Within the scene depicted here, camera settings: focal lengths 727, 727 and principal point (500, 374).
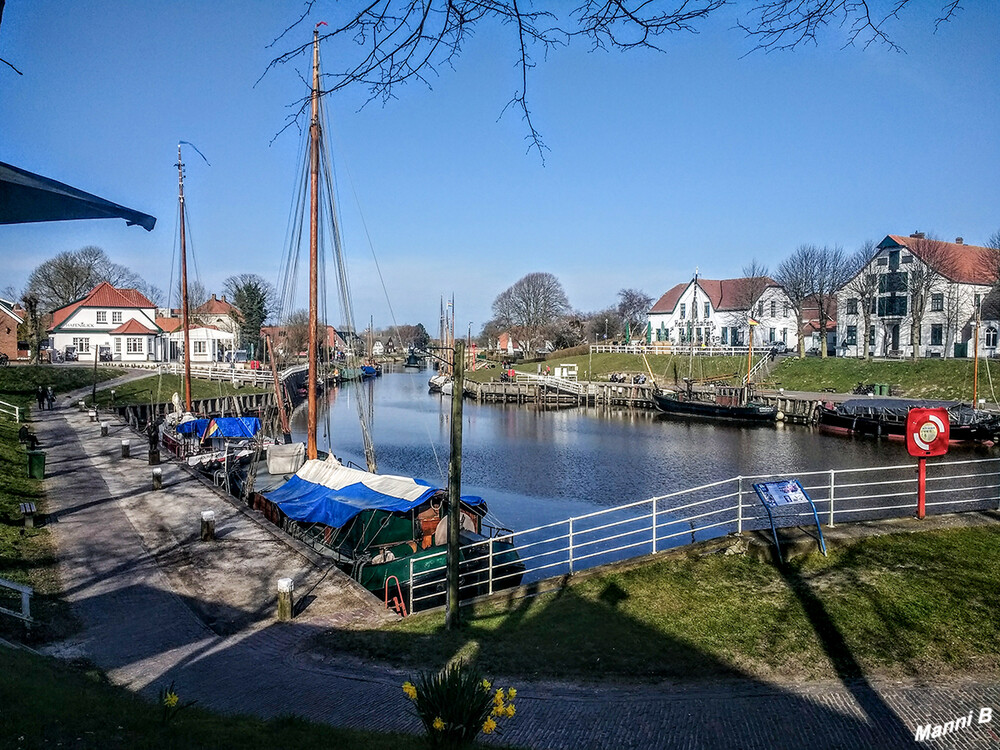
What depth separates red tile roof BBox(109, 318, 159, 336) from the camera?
7625cm

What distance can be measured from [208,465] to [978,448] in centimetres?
4143

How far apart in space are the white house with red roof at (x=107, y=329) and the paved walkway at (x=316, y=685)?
65.7m

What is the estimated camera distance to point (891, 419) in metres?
47.2

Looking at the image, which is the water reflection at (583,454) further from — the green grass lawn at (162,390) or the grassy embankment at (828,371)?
the grassy embankment at (828,371)

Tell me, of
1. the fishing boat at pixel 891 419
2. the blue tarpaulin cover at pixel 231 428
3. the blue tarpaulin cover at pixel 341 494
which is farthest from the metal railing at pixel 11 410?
the fishing boat at pixel 891 419

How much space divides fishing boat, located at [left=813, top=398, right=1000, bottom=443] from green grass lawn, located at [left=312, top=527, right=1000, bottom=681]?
33700 mm

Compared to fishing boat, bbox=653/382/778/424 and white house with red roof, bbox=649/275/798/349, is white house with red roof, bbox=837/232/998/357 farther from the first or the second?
fishing boat, bbox=653/382/778/424

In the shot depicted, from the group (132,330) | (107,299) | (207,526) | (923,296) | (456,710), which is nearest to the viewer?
(456,710)

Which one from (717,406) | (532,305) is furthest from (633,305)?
(717,406)

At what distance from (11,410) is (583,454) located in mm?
34217

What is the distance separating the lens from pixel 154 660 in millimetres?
10891

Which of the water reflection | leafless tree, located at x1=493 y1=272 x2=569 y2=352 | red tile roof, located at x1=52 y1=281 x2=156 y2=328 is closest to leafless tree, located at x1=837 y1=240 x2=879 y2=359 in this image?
the water reflection

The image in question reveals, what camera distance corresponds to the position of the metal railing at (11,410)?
3915 centimetres

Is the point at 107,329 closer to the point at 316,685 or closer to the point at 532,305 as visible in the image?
the point at 532,305
